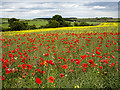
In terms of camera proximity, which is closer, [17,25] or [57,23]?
[17,25]

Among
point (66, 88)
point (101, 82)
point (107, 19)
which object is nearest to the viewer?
point (66, 88)

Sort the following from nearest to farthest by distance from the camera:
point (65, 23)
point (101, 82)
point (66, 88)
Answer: point (66, 88) → point (101, 82) → point (65, 23)

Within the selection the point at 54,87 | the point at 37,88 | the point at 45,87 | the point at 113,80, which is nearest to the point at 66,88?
the point at 54,87

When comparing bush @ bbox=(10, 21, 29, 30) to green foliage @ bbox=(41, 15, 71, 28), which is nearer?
bush @ bbox=(10, 21, 29, 30)

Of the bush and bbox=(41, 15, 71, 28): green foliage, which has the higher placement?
bbox=(41, 15, 71, 28): green foliage

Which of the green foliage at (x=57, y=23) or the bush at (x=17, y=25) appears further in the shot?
the green foliage at (x=57, y=23)

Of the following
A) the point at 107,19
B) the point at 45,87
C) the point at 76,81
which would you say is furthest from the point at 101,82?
the point at 107,19

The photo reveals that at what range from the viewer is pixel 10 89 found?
2.73m

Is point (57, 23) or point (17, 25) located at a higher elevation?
point (57, 23)

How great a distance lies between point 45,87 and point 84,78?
0.92 meters

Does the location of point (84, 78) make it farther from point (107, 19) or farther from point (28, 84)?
point (107, 19)

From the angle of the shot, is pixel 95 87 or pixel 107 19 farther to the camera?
pixel 107 19

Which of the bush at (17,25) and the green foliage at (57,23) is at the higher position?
the green foliage at (57,23)

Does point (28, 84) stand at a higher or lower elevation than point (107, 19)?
lower
